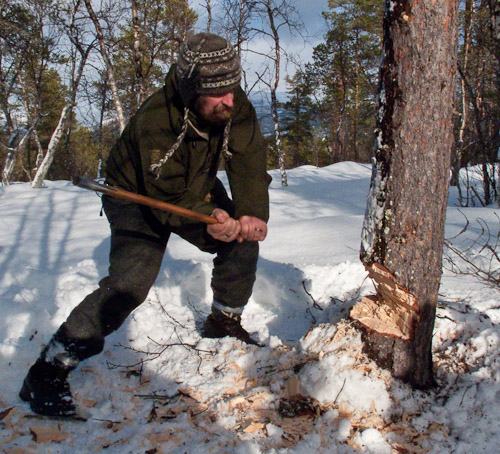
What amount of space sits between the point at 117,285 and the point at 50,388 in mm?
576

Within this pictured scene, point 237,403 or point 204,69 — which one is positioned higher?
point 204,69

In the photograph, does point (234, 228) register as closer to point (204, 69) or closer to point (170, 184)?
point (170, 184)

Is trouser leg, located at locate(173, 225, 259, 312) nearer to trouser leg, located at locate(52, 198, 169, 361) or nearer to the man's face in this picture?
trouser leg, located at locate(52, 198, 169, 361)

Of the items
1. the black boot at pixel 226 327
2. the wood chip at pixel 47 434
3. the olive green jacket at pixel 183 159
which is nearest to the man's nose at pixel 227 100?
the olive green jacket at pixel 183 159

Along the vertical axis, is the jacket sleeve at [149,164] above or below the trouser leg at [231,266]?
above

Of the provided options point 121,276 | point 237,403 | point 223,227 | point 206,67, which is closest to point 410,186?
point 223,227

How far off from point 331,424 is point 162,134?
5.18 feet

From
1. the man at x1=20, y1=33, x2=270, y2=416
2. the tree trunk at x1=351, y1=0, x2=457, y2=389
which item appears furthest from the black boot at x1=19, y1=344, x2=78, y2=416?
the tree trunk at x1=351, y1=0, x2=457, y2=389

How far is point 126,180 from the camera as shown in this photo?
218cm

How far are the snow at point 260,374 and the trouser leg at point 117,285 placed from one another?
0.34 meters

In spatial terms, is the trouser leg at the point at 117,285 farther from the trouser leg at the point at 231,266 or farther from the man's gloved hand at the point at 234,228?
the man's gloved hand at the point at 234,228

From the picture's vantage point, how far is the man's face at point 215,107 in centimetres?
198

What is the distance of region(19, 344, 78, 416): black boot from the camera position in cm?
194

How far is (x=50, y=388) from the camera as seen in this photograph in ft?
6.51
